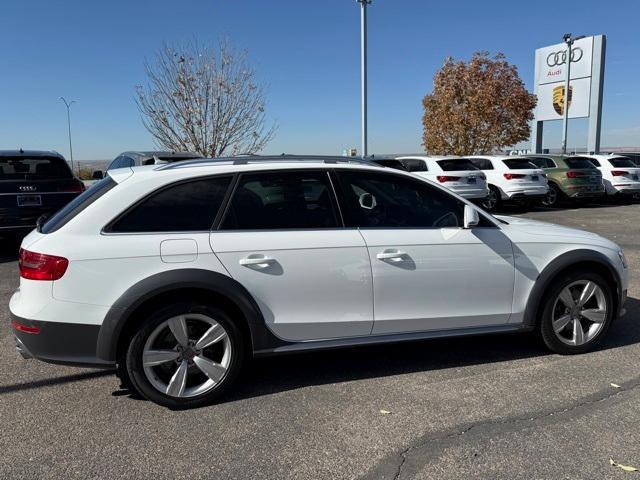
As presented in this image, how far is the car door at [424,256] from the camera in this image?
3.67m

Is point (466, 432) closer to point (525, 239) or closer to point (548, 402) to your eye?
point (548, 402)

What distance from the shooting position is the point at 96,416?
3328 mm

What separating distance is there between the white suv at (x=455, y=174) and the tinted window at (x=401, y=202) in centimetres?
1003

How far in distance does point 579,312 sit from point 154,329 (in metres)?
3.18

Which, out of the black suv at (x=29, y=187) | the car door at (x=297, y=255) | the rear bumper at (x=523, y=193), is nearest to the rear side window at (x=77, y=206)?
the car door at (x=297, y=255)

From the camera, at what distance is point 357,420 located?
327 centimetres

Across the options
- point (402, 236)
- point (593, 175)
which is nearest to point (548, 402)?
point (402, 236)

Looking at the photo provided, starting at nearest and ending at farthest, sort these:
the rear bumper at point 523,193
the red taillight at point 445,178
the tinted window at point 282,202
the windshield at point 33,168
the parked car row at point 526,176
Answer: the tinted window at point 282,202, the windshield at point 33,168, the red taillight at point 445,178, the parked car row at point 526,176, the rear bumper at point 523,193

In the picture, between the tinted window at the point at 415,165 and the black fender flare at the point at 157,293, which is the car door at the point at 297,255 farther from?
the tinted window at the point at 415,165

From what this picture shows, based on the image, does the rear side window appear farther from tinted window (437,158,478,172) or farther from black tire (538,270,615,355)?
tinted window (437,158,478,172)

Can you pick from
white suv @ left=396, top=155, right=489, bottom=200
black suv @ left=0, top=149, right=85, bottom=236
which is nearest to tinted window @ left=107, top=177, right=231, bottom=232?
black suv @ left=0, top=149, right=85, bottom=236

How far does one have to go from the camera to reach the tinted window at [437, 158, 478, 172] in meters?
14.1

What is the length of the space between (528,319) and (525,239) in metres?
0.61

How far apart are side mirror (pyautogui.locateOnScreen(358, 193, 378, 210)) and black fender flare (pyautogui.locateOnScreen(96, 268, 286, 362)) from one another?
1.05 m
